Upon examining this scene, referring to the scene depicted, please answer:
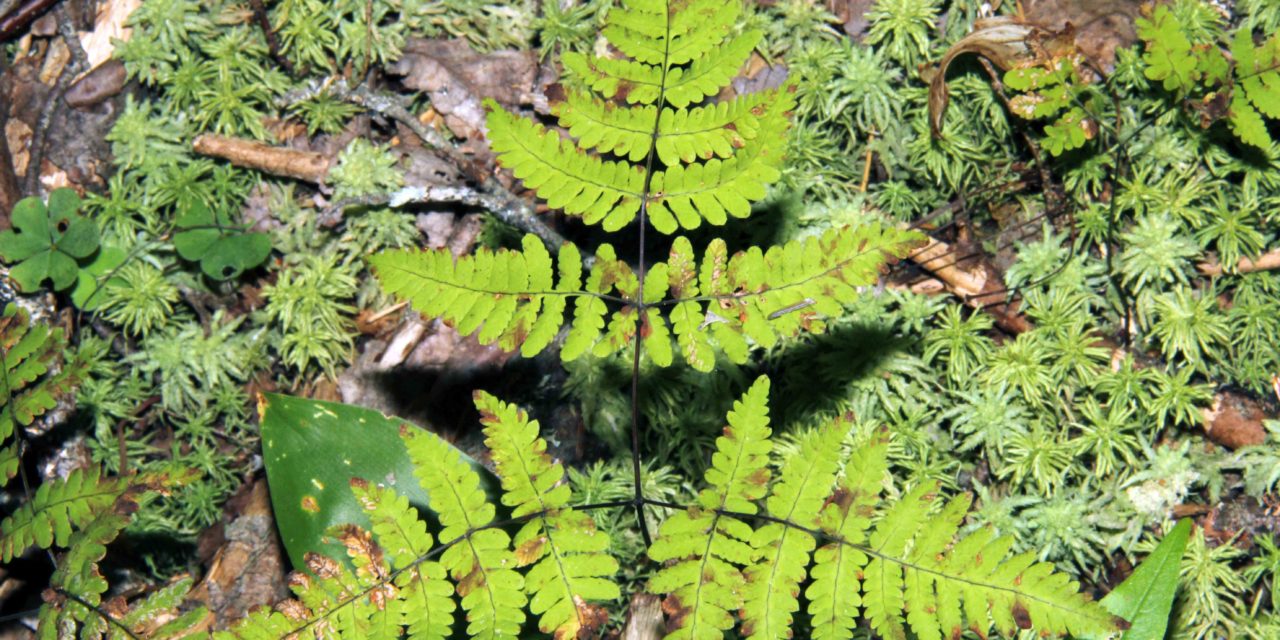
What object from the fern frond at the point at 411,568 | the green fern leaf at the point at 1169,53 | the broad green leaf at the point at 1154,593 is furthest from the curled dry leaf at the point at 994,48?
the fern frond at the point at 411,568

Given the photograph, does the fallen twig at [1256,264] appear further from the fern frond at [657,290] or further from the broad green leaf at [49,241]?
the broad green leaf at [49,241]

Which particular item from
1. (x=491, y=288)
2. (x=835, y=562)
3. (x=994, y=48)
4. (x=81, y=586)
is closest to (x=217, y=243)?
(x=81, y=586)

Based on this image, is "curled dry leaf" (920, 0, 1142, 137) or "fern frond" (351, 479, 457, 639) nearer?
"fern frond" (351, 479, 457, 639)

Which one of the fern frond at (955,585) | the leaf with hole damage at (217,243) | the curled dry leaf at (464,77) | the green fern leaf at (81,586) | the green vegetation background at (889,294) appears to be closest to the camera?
the fern frond at (955,585)

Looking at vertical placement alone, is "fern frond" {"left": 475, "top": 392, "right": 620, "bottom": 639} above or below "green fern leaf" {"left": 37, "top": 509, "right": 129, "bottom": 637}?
above

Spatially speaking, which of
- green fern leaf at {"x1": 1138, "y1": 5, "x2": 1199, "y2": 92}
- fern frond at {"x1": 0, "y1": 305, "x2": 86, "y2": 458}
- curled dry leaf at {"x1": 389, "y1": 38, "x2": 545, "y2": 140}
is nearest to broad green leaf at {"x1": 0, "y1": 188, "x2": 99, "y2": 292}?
fern frond at {"x1": 0, "y1": 305, "x2": 86, "y2": 458}

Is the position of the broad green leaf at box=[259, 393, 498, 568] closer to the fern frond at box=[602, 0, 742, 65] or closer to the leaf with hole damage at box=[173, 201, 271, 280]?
the leaf with hole damage at box=[173, 201, 271, 280]

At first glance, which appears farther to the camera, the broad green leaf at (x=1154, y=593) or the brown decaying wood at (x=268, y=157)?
the brown decaying wood at (x=268, y=157)
